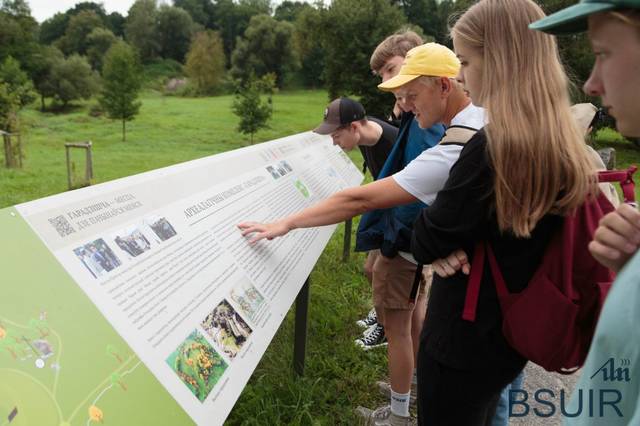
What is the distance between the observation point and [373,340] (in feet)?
12.1

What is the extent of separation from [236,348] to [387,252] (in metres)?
1.01

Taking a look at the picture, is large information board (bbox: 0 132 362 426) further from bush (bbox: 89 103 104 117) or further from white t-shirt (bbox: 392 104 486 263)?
bush (bbox: 89 103 104 117)

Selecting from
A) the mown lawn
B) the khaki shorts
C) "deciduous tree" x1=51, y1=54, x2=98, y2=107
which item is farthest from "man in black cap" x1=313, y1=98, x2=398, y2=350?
"deciduous tree" x1=51, y1=54, x2=98, y2=107

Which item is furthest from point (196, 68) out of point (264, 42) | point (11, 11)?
point (11, 11)

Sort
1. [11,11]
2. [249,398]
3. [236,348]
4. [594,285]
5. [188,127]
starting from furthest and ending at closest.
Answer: [11,11], [188,127], [249,398], [236,348], [594,285]

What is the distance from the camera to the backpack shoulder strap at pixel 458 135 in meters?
1.73

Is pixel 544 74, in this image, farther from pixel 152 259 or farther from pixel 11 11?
pixel 11 11

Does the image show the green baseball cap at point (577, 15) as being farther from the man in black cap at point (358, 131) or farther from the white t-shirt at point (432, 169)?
the man in black cap at point (358, 131)

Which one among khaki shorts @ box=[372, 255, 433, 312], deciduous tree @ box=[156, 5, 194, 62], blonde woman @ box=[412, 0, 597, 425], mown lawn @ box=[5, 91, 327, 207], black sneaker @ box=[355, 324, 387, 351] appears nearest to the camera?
blonde woman @ box=[412, 0, 597, 425]

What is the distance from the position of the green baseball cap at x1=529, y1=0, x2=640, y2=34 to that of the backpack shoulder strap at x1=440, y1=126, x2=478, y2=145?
61 centimetres

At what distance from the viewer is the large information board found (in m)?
1.11

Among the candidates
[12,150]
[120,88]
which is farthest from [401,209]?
[120,88]

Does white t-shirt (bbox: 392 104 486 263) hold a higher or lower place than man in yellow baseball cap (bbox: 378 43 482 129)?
lower

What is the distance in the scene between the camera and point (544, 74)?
1.47 metres
